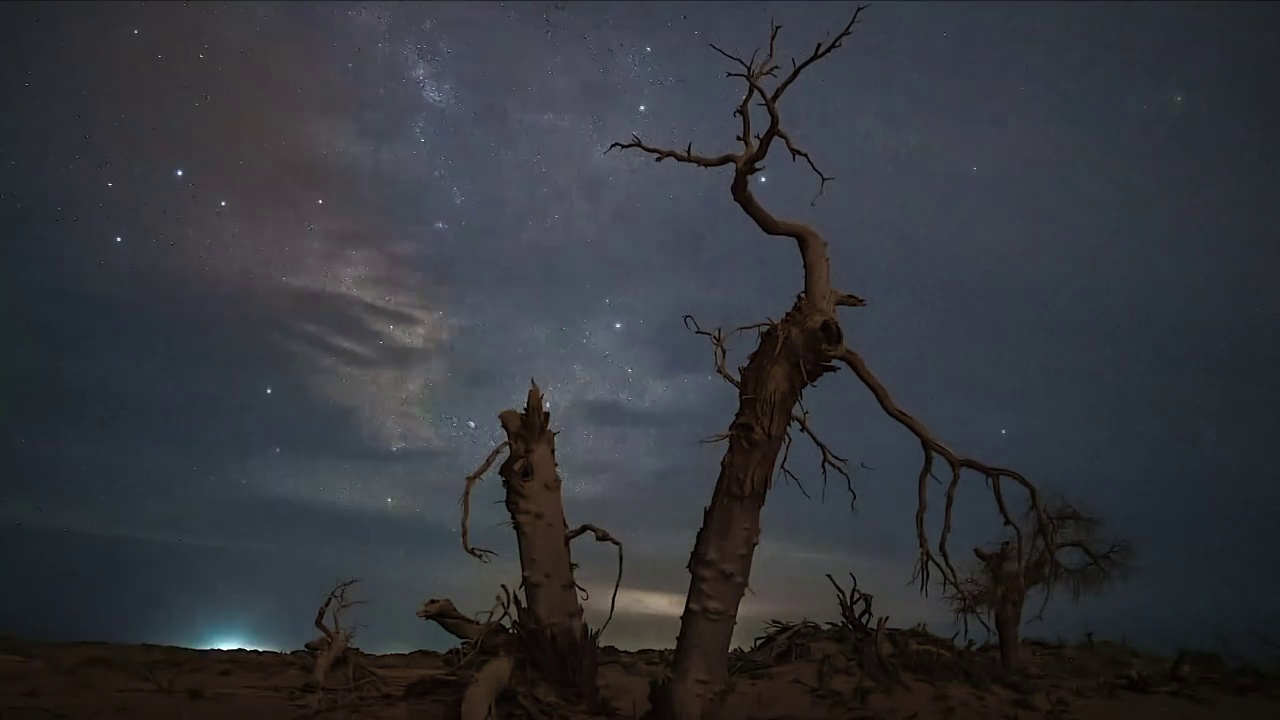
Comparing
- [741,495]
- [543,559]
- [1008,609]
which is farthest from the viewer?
[1008,609]

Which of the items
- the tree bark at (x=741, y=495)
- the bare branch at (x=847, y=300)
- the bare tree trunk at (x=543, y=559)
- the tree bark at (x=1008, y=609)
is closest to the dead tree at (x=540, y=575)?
the bare tree trunk at (x=543, y=559)

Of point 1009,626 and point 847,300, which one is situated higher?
point 847,300

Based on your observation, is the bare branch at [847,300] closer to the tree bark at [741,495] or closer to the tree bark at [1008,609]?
the tree bark at [741,495]

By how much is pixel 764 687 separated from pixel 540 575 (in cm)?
286

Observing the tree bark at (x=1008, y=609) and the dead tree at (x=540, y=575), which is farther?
the tree bark at (x=1008, y=609)

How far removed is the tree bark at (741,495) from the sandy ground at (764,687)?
0.68m

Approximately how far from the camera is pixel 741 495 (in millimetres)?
9656

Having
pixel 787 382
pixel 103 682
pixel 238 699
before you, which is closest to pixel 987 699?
pixel 787 382

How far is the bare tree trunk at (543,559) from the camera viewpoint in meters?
10.1

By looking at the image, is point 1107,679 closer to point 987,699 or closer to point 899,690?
point 987,699

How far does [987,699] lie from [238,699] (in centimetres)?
813

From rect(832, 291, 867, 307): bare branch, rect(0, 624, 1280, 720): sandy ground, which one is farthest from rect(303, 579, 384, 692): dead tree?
rect(832, 291, 867, 307): bare branch

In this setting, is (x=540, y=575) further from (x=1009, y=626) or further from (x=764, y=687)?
(x=1009, y=626)

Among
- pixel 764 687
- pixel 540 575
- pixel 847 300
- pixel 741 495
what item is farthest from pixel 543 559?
pixel 847 300
